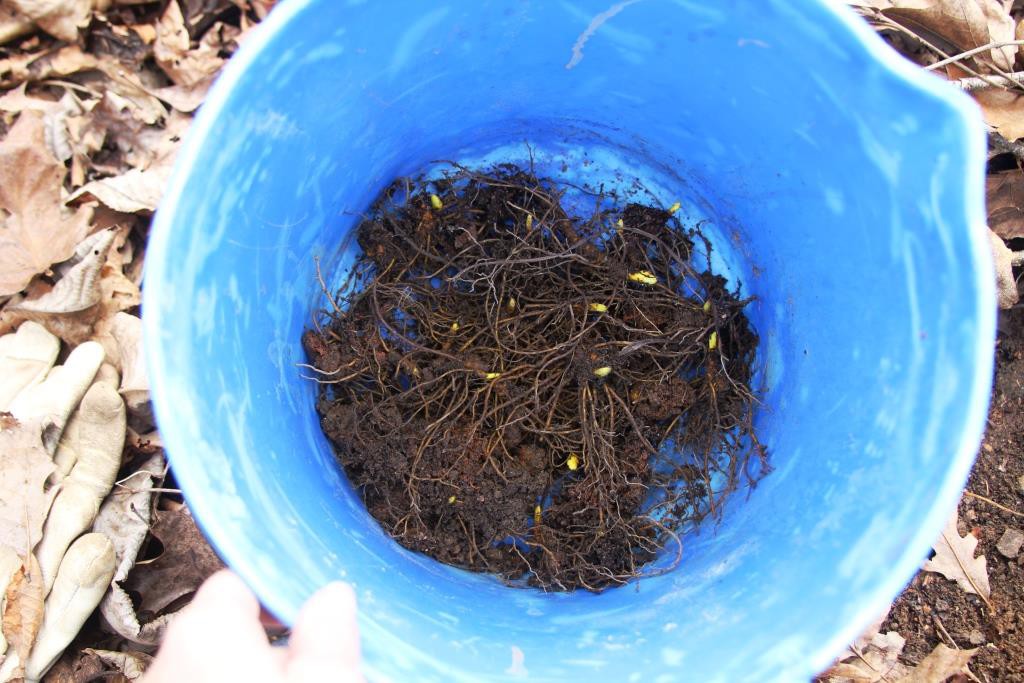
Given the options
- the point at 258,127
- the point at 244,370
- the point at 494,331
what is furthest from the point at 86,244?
the point at 494,331

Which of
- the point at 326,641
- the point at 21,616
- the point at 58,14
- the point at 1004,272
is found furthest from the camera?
the point at 58,14

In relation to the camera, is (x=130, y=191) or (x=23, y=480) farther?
(x=130, y=191)

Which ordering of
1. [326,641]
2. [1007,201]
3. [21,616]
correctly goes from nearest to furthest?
1. [326,641]
2. [21,616]
3. [1007,201]

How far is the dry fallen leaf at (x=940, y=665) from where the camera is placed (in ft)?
4.85

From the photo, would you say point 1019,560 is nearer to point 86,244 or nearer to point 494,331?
point 494,331

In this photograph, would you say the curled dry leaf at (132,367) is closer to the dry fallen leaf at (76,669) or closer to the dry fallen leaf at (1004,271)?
→ the dry fallen leaf at (76,669)

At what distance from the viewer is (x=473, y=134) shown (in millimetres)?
1559

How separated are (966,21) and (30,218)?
2.19 metres

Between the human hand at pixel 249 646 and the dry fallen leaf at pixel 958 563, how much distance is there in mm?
1366

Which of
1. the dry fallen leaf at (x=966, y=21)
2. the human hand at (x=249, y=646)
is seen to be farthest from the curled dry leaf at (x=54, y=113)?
the dry fallen leaf at (x=966, y=21)

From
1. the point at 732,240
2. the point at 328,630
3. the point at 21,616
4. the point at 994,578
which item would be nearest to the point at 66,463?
the point at 21,616

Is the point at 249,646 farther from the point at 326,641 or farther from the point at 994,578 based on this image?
the point at 994,578

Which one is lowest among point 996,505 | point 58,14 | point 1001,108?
point 58,14

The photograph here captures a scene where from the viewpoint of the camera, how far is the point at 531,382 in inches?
59.0
